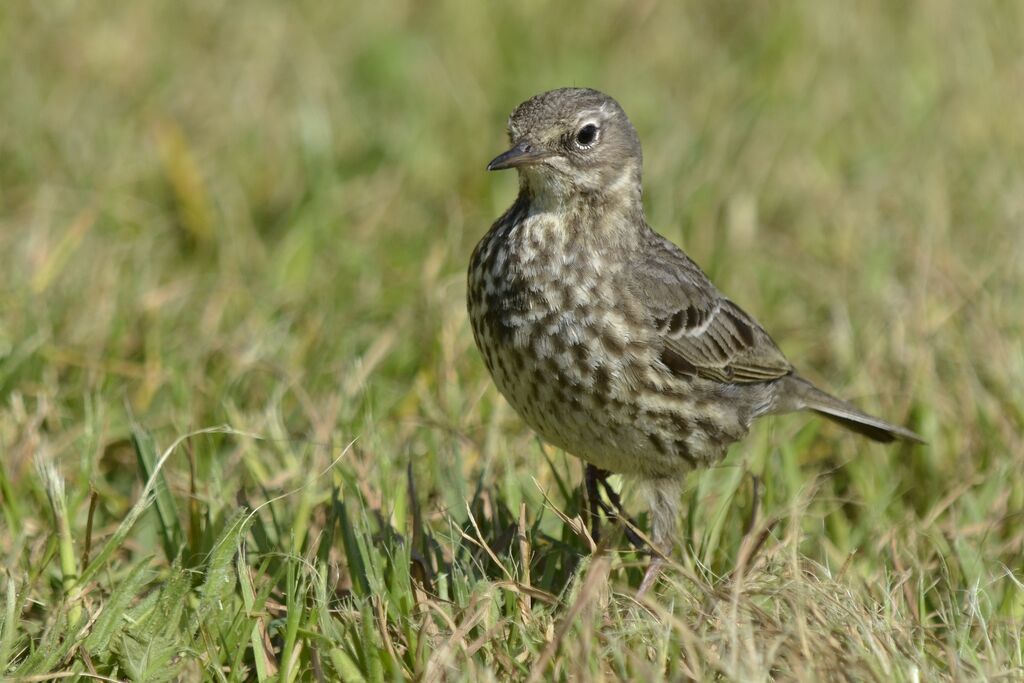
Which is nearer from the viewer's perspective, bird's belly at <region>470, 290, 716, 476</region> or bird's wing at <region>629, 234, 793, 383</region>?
bird's belly at <region>470, 290, 716, 476</region>

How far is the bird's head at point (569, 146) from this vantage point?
4844 mm

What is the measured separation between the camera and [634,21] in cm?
961

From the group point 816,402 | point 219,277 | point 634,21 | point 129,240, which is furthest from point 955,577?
point 634,21

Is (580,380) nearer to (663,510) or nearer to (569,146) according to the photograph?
(663,510)

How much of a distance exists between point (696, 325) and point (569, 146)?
2.52 feet

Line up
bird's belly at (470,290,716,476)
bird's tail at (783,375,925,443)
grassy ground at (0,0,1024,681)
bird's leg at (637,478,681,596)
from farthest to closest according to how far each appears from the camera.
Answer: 1. bird's tail at (783,375,925,443)
2. bird's leg at (637,478,681,596)
3. bird's belly at (470,290,716,476)
4. grassy ground at (0,0,1024,681)

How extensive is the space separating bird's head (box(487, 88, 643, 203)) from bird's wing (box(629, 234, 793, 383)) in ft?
0.98

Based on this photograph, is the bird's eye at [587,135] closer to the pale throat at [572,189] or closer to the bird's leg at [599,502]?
the pale throat at [572,189]

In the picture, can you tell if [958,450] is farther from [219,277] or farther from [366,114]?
[366,114]

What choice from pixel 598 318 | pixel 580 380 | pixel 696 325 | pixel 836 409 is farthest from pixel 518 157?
pixel 836 409

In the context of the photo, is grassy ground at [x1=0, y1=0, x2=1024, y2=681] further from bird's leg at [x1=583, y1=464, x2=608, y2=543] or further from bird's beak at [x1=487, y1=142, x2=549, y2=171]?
bird's beak at [x1=487, y1=142, x2=549, y2=171]

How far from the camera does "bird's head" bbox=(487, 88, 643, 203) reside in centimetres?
484

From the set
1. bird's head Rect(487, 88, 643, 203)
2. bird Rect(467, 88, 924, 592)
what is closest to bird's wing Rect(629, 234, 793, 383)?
bird Rect(467, 88, 924, 592)

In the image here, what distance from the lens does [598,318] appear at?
475 centimetres
